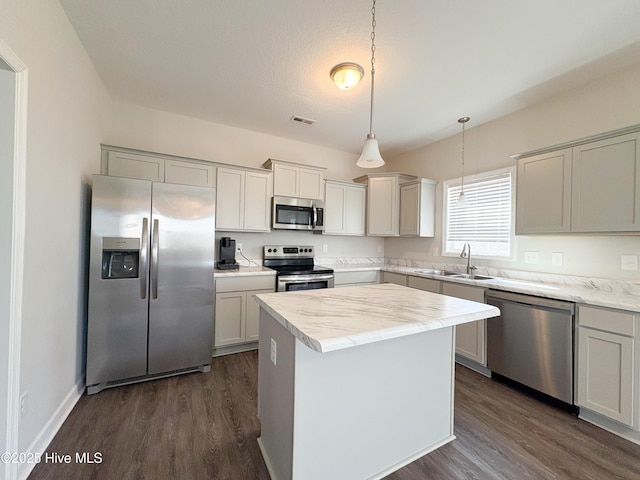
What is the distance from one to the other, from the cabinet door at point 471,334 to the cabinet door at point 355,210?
66.9 inches

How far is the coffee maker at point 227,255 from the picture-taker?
3248mm

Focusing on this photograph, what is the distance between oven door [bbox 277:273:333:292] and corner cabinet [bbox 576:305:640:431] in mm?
2432

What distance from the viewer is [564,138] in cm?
255

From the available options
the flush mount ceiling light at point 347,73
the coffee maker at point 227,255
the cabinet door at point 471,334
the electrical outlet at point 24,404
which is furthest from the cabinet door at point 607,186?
the electrical outlet at point 24,404

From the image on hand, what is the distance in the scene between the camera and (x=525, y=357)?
2.25 metres

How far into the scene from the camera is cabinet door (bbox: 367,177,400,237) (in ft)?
13.3

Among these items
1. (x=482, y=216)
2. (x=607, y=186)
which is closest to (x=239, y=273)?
(x=482, y=216)

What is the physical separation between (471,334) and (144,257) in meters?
3.29

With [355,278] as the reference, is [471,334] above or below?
below

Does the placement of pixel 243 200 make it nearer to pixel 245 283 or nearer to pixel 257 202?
pixel 257 202

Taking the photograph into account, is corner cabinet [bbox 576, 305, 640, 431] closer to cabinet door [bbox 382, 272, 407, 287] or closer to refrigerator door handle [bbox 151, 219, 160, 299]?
cabinet door [bbox 382, 272, 407, 287]

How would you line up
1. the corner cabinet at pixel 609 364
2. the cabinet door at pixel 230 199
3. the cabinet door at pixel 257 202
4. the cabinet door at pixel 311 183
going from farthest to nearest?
the cabinet door at pixel 311 183 < the cabinet door at pixel 257 202 < the cabinet door at pixel 230 199 < the corner cabinet at pixel 609 364

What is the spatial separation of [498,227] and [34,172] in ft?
13.5

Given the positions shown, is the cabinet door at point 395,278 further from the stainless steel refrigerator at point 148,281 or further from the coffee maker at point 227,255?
the stainless steel refrigerator at point 148,281
